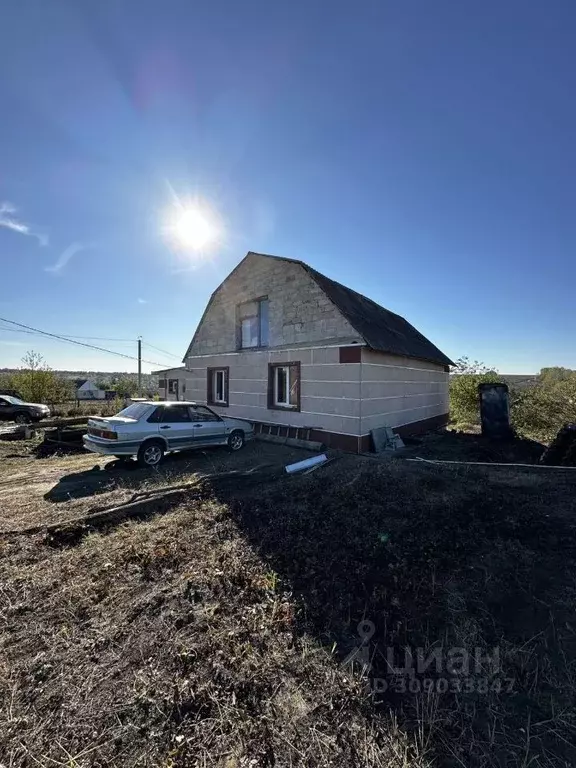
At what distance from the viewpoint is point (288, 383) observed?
37.0 feet

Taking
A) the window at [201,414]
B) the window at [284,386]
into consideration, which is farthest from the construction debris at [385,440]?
the window at [201,414]

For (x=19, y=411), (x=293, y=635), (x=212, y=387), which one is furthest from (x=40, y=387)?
(x=293, y=635)

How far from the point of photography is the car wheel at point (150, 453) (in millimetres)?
8094

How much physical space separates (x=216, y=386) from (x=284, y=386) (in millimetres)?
4187

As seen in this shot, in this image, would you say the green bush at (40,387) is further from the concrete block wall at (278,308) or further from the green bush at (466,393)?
the green bush at (466,393)

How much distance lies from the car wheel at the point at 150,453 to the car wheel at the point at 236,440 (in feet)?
7.54

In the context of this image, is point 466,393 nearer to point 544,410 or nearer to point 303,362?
point 544,410

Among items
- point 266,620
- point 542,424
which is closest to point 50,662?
point 266,620

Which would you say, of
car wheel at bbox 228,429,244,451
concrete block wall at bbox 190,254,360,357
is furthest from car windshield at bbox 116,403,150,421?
concrete block wall at bbox 190,254,360,357

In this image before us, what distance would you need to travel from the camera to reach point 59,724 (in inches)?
78.0

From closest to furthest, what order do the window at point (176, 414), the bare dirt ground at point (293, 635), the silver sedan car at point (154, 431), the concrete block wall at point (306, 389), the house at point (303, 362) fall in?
the bare dirt ground at point (293, 635), the silver sedan car at point (154, 431), the window at point (176, 414), the concrete block wall at point (306, 389), the house at point (303, 362)

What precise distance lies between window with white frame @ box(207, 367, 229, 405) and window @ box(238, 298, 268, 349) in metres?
1.89

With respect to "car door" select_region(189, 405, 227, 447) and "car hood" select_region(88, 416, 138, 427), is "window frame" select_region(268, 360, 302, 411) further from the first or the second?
"car hood" select_region(88, 416, 138, 427)

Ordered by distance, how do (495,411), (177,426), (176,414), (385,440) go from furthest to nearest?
1. (495,411)
2. (385,440)
3. (176,414)
4. (177,426)
